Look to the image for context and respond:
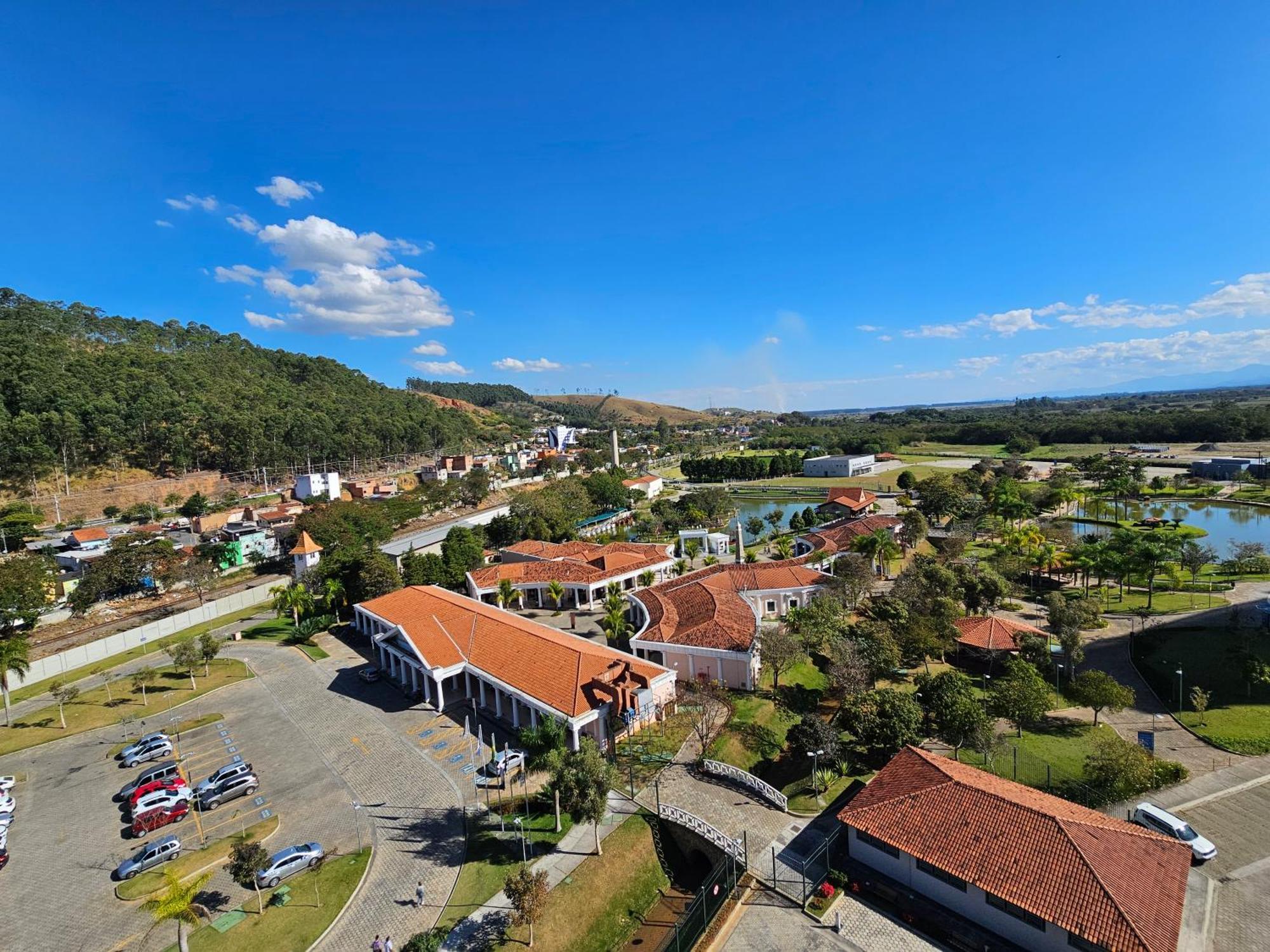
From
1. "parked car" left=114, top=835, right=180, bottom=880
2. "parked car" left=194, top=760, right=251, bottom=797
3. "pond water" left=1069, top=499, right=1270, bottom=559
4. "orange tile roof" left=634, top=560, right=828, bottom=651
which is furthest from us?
"pond water" left=1069, top=499, right=1270, bottom=559

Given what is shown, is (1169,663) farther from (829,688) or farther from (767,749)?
(767,749)

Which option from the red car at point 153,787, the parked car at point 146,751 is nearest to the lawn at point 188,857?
the red car at point 153,787

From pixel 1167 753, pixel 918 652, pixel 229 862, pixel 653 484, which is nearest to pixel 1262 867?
pixel 1167 753

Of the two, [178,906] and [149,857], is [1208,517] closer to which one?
[178,906]

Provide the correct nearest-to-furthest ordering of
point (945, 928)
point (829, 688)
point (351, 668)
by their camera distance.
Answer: point (945, 928) < point (829, 688) < point (351, 668)

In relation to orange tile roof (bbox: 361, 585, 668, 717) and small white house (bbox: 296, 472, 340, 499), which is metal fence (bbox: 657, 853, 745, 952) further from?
small white house (bbox: 296, 472, 340, 499)

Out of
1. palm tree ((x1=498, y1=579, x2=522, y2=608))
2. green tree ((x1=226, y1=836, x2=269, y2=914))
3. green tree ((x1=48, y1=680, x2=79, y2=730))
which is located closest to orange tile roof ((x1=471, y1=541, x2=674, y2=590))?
palm tree ((x1=498, y1=579, x2=522, y2=608))
